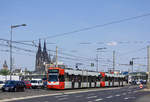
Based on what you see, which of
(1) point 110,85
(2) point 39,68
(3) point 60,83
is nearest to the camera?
(3) point 60,83

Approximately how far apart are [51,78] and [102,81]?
18.9m

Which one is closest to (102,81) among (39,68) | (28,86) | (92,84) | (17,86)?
(92,84)

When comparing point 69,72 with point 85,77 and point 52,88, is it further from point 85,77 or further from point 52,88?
point 85,77

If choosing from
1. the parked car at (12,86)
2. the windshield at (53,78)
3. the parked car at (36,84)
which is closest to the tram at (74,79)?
the windshield at (53,78)

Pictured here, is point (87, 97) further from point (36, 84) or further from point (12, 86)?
point (36, 84)

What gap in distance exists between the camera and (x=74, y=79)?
45.8 m

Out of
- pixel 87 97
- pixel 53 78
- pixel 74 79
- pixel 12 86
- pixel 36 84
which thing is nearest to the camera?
pixel 87 97

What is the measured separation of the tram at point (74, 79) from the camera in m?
42.1

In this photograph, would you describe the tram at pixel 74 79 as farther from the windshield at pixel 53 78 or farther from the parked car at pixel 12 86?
the parked car at pixel 12 86

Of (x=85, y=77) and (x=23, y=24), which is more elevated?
(x=23, y=24)

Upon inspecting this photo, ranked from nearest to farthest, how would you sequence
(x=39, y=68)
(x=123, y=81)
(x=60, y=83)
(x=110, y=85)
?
(x=60, y=83) → (x=110, y=85) → (x=123, y=81) → (x=39, y=68)

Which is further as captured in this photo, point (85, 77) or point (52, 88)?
point (85, 77)

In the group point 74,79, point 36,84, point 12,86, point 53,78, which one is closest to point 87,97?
point 12,86

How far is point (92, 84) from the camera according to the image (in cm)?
5422
